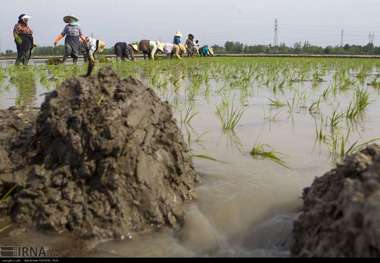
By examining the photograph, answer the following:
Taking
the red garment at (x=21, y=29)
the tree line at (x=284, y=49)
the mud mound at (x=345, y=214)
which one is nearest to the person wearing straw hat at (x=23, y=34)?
the red garment at (x=21, y=29)

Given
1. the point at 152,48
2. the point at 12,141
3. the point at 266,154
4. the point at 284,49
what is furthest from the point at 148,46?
the point at 284,49

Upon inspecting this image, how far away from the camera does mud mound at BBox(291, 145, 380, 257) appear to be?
0.86 m

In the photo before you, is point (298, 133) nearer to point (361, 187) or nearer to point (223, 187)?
point (223, 187)

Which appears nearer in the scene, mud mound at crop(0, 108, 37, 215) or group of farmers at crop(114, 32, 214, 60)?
mud mound at crop(0, 108, 37, 215)

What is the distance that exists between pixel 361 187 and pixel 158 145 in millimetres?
899

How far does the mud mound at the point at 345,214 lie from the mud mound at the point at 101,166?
0.52 metres

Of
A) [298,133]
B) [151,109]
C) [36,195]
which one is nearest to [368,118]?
[298,133]

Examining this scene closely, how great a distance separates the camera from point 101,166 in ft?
4.77

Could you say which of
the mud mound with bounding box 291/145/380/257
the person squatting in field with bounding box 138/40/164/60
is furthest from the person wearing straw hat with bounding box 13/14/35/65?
the mud mound with bounding box 291/145/380/257

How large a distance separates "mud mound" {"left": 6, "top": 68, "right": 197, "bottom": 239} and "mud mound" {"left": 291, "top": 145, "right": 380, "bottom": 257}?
1.71 feet

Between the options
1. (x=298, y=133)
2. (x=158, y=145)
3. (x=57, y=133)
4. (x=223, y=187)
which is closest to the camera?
(x=57, y=133)

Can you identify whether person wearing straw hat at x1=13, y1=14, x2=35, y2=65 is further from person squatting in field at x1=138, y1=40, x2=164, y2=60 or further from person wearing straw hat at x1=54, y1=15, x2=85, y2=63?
person squatting in field at x1=138, y1=40, x2=164, y2=60

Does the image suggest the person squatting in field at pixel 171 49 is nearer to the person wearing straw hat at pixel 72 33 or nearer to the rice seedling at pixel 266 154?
the person wearing straw hat at pixel 72 33

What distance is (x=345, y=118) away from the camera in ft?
9.96
